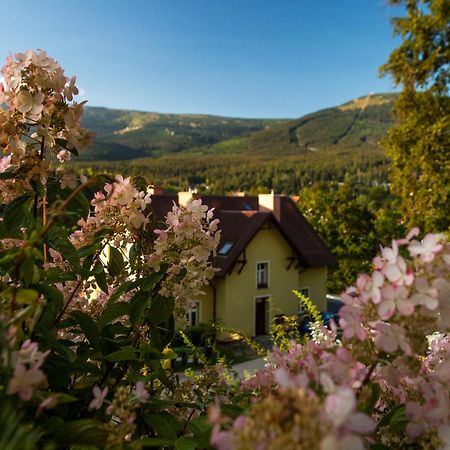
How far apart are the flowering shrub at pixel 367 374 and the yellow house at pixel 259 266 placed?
14.6m

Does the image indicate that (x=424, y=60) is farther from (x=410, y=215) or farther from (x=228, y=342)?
(x=228, y=342)

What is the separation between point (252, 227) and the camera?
17.5m

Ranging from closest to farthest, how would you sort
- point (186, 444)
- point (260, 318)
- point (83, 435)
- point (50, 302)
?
point (83, 435) < point (186, 444) < point (50, 302) < point (260, 318)

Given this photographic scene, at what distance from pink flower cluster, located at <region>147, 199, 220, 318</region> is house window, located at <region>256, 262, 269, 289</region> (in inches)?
654

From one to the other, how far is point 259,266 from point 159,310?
16.9 metres

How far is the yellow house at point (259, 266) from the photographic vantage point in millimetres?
17078

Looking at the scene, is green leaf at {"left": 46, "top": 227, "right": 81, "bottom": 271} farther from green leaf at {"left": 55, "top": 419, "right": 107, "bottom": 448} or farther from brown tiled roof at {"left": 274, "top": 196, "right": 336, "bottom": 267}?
brown tiled roof at {"left": 274, "top": 196, "right": 336, "bottom": 267}

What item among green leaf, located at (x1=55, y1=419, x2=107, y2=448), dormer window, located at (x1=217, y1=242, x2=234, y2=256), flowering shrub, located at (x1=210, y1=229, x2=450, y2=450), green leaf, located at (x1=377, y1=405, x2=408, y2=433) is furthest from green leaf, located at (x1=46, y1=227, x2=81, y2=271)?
dormer window, located at (x1=217, y1=242, x2=234, y2=256)

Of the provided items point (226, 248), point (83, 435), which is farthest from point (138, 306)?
point (226, 248)

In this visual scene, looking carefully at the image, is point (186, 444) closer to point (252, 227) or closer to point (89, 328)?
point (89, 328)

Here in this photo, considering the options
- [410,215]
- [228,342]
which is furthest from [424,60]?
[228,342]

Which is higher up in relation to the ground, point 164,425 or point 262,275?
point 164,425

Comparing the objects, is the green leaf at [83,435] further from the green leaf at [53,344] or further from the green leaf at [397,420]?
the green leaf at [397,420]

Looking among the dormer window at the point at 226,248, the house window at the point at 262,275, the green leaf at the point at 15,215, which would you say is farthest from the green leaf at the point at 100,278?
the house window at the point at 262,275
